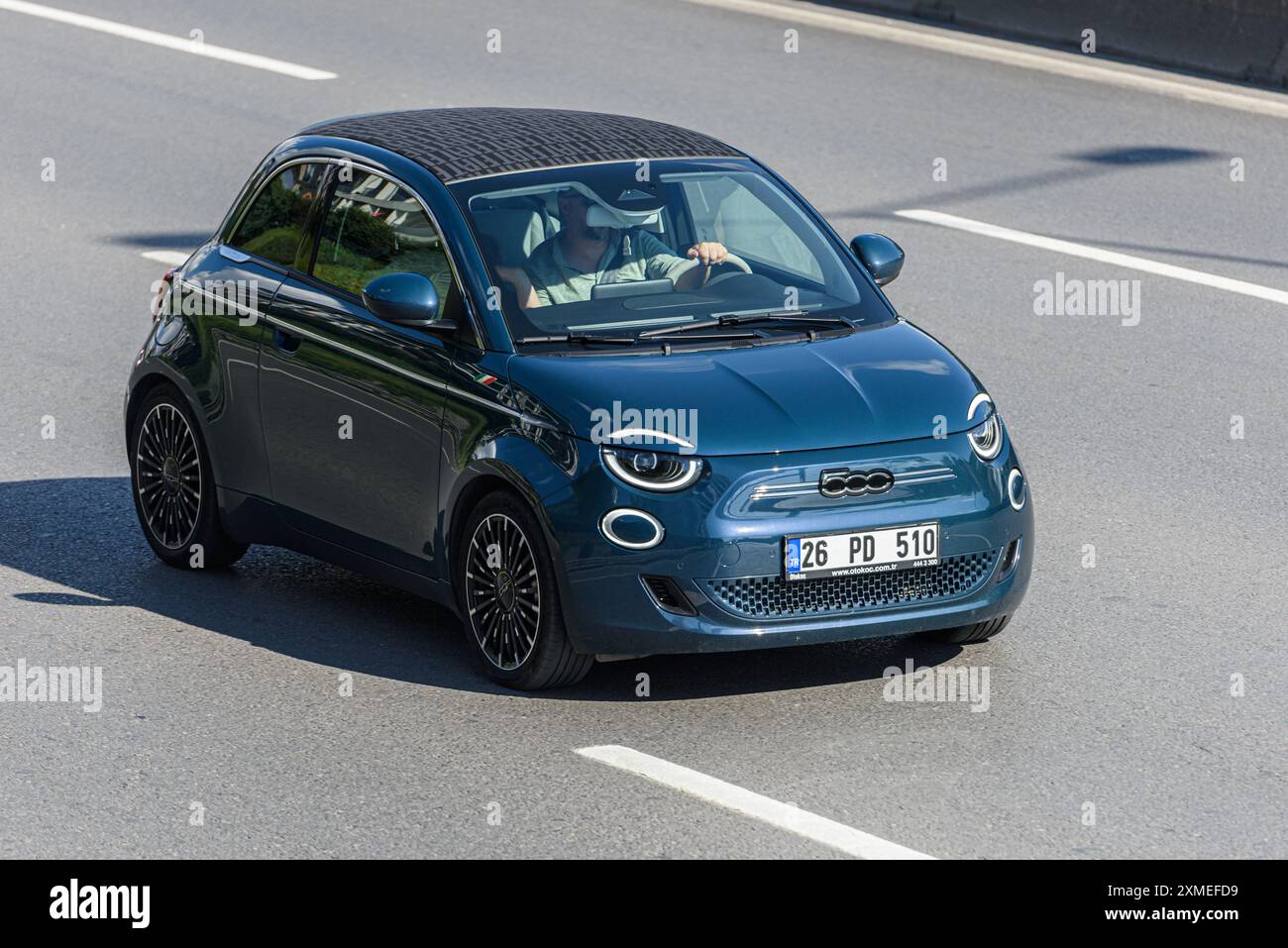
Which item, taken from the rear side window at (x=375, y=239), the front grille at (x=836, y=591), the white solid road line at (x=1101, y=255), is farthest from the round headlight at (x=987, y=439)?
the white solid road line at (x=1101, y=255)

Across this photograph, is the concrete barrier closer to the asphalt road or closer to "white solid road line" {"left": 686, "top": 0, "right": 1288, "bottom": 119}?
"white solid road line" {"left": 686, "top": 0, "right": 1288, "bottom": 119}

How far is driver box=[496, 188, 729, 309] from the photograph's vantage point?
770 cm

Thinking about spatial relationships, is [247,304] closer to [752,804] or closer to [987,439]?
[987,439]

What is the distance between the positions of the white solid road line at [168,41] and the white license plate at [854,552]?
12.9 metres

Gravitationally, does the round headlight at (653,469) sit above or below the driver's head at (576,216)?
below

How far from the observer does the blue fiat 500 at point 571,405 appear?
22.7ft

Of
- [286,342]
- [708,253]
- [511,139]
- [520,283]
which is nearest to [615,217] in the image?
[708,253]

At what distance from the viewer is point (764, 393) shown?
7098 mm

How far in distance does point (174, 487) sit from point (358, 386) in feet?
4.59

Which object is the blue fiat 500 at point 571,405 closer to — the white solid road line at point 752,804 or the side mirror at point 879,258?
the side mirror at point 879,258

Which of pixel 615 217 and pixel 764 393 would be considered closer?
pixel 764 393
